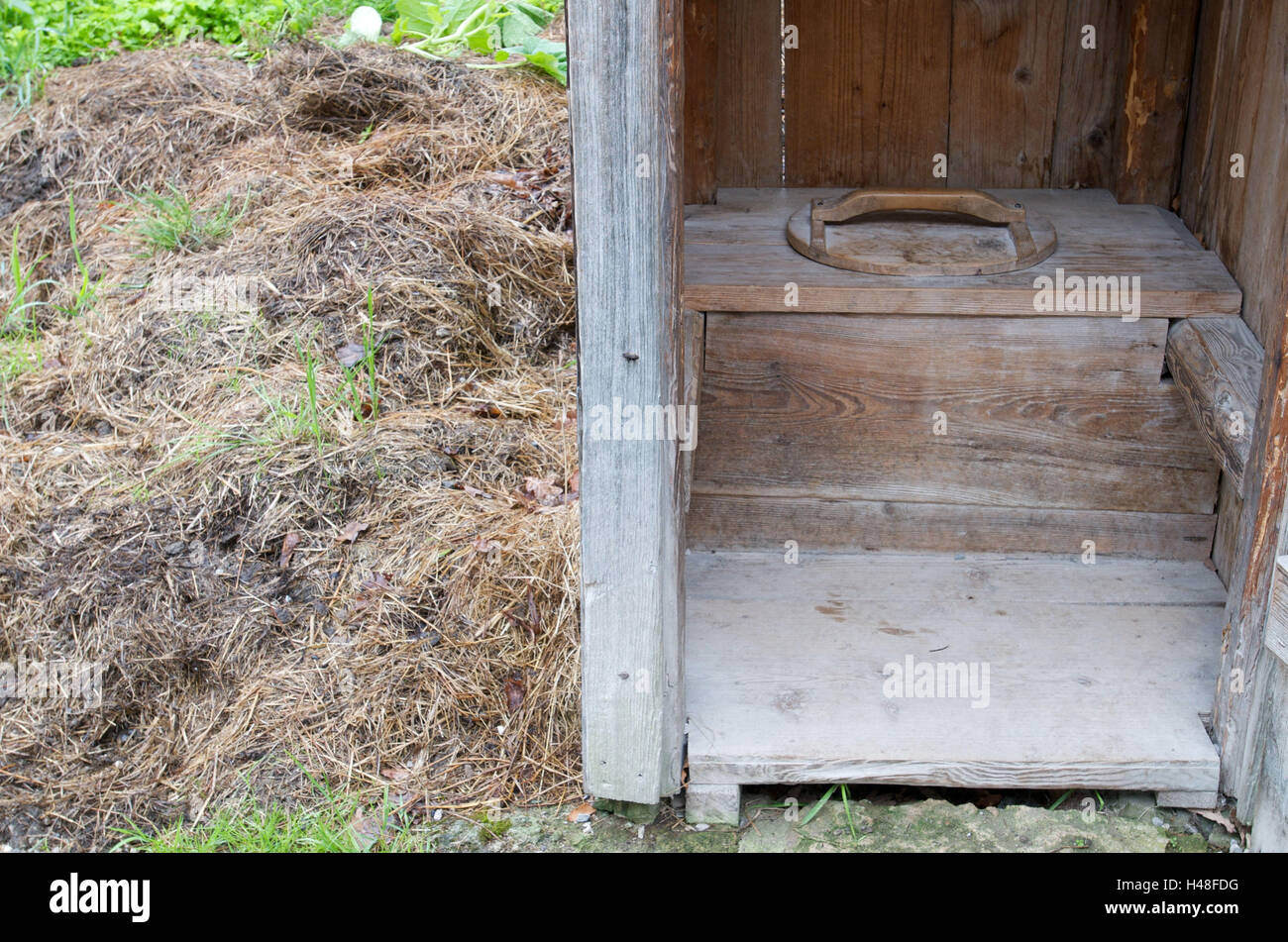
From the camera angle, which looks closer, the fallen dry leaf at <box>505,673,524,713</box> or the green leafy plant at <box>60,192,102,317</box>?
the fallen dry leaf at <box>505,673,524,713</box>

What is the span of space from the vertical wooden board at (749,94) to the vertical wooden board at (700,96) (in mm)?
29

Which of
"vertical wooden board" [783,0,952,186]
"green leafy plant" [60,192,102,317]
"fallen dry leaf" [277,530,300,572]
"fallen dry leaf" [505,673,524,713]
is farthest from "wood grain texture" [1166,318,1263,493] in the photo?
"green leafy plant" [60,192,102,317]

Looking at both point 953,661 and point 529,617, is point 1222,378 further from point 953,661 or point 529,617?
point 529,617

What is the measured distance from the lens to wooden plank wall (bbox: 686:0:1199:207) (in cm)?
329

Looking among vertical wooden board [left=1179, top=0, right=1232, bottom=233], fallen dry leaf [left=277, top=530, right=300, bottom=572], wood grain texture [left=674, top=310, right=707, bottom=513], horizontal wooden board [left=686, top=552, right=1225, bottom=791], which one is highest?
vertical wooden board [left=1179, top=0, right=1232, bottom=233]

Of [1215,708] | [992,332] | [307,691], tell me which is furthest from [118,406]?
[1215,708]

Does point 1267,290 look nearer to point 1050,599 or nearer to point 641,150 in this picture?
point 1050,599

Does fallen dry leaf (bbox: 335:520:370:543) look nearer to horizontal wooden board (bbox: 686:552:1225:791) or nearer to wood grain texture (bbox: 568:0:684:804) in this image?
horizontal wooden board (bbox: 686:552:1225:791)

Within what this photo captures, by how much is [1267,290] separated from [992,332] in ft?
1.89

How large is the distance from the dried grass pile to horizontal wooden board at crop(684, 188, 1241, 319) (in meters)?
0.70

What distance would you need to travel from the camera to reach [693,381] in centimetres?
266

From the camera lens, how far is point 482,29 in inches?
202

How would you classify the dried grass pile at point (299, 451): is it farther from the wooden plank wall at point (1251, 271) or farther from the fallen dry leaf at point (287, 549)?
the wooden plank wall at point (1251, 271)

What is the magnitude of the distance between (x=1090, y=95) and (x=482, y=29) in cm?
275
